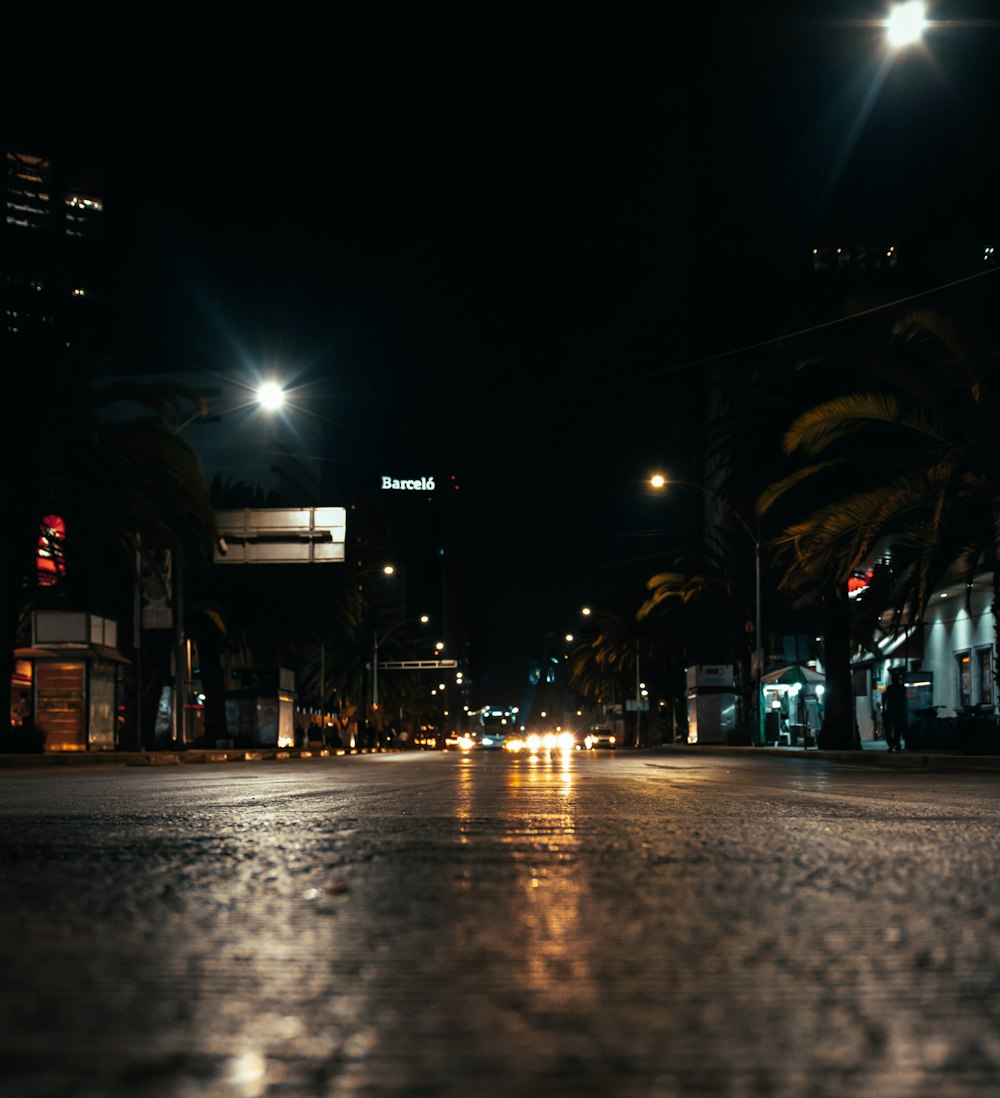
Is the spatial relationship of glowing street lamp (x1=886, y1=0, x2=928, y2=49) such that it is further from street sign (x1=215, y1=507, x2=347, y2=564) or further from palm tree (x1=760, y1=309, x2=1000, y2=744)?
street sign (x1=215, y1=507, x2=347, y2=564)

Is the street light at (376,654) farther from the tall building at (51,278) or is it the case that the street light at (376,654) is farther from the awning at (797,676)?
the tall building at (51,278)

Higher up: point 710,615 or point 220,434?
point 220,434

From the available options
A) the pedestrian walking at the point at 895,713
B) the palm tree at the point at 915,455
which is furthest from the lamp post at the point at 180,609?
the pedestrian walking at the point at 895,713

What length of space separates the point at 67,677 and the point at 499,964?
128ft

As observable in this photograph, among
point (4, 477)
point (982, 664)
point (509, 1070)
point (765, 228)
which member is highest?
point (765, 228)

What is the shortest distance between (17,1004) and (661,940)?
1703mm

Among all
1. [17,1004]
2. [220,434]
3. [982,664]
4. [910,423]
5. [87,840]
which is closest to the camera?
[17,1004]

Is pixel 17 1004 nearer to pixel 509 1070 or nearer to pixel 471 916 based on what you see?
pixel 509 1070

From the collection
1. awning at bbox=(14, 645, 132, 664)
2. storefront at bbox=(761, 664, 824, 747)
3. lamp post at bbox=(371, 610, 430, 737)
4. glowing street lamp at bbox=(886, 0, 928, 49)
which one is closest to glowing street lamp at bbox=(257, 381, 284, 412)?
awning at bbox=(14, 645, 132, 664)

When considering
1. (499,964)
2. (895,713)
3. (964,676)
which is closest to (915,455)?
(895,713)

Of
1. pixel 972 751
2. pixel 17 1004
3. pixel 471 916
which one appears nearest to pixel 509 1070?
pixel 17 1004

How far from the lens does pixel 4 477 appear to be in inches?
1166

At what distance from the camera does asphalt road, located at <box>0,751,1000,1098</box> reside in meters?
2.45

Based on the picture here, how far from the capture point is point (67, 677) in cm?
4066
